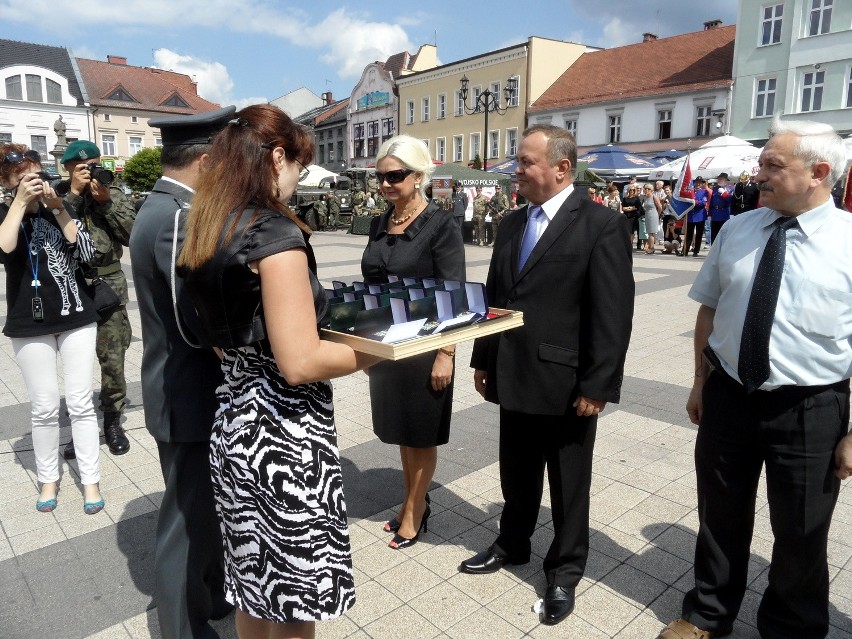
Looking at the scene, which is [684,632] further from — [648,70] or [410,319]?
[648,70]

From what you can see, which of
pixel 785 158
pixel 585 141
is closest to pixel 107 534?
pixel 785 158

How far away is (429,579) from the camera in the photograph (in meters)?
2.91

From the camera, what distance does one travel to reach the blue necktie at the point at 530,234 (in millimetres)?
2686

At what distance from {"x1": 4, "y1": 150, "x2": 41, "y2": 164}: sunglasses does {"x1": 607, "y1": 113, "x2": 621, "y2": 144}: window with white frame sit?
36444 mm

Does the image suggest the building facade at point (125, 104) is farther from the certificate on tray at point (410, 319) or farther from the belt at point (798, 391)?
the belt at point (798, 391)

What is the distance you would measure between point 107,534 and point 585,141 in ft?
124

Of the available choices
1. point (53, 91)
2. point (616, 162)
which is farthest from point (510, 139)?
point (53, 91)

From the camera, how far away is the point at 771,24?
2973 cm

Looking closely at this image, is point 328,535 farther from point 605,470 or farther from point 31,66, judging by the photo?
point 31,66

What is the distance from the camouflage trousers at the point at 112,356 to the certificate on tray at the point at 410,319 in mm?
2919

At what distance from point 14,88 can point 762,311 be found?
197 feet

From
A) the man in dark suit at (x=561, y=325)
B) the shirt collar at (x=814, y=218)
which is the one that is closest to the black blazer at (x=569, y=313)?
the man in dark suit at (x=561, y=325)

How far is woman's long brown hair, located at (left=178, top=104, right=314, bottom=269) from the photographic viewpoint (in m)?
1.61


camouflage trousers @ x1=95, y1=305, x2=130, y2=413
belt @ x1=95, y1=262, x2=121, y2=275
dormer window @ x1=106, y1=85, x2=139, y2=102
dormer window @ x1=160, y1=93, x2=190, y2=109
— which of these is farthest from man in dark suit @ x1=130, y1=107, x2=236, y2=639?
dormer window @ x1=160, y1=93, x2=190, y2=109
